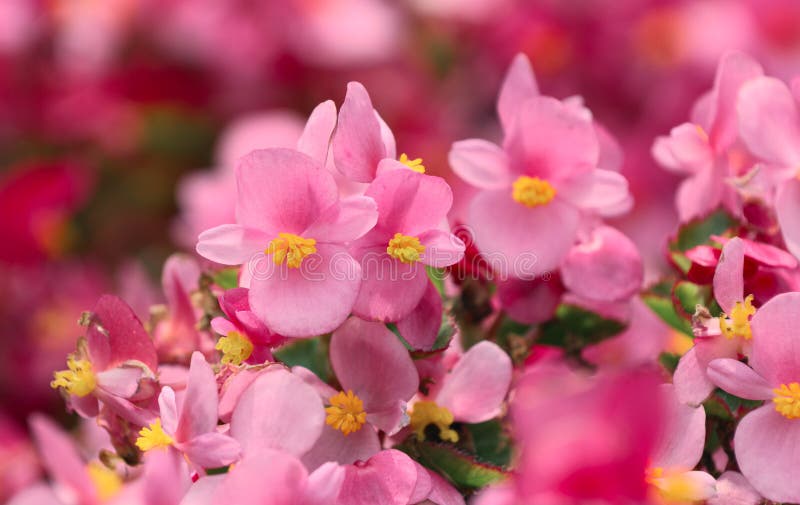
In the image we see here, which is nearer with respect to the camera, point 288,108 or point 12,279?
point 12,279

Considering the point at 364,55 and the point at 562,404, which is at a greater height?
the point at 562,404

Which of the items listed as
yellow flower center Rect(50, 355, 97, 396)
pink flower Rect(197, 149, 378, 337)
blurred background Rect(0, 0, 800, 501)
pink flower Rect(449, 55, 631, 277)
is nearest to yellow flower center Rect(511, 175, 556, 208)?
pink flower Rect(449, 55, 631, 277)

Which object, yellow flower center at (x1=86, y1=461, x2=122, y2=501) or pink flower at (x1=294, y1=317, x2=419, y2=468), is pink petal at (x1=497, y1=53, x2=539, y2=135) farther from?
yellow flower center at (x1=86, y1=461, x2=122, y2=501)

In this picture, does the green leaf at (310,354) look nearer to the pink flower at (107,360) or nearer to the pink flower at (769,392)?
the pink flower at (107,360)

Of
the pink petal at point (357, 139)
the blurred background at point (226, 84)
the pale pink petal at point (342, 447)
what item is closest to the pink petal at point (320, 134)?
the pink petal at point (357, 139)

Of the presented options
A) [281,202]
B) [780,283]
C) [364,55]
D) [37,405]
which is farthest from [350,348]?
[364,55]

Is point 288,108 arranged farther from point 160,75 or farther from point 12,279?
point 12,279
